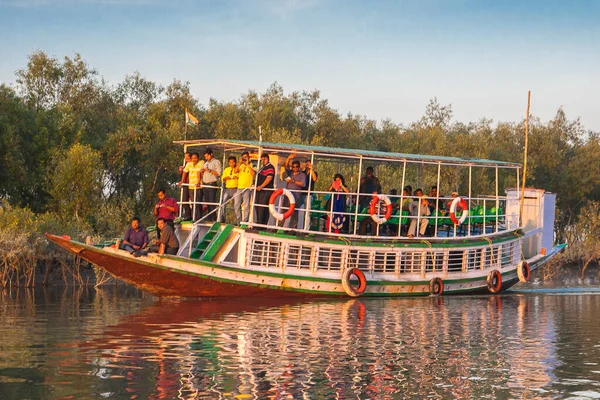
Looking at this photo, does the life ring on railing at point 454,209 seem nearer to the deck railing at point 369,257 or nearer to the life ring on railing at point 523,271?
the deck railing at point 369,257

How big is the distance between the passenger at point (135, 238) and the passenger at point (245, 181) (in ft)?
8.52

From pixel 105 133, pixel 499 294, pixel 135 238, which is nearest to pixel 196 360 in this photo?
pixel 135 238

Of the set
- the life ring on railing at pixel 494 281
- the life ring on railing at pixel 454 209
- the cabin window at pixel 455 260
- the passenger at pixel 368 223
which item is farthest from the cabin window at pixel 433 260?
the life ring on railing at pixel 494 281

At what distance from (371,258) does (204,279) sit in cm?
495

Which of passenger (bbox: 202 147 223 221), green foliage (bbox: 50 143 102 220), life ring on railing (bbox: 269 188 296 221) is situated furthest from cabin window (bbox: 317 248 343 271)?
green foliage (bbox: 50 143 102 220)

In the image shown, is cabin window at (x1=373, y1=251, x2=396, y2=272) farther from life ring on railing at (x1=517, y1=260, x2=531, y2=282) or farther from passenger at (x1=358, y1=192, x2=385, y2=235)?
life ring on railing at (x1=517, y1=260, x2=531, y2=282)

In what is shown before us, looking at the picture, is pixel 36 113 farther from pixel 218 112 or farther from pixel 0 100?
pixel 218 112

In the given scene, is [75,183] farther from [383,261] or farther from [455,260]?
[455,260]

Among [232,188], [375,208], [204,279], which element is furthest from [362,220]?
[204,279]

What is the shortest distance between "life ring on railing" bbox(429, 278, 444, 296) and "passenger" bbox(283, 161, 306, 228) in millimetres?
4430

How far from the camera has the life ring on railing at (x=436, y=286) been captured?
1166 inches

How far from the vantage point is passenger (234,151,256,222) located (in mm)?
27531

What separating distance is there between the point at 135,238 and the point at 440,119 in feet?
141

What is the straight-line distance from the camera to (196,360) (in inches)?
636
